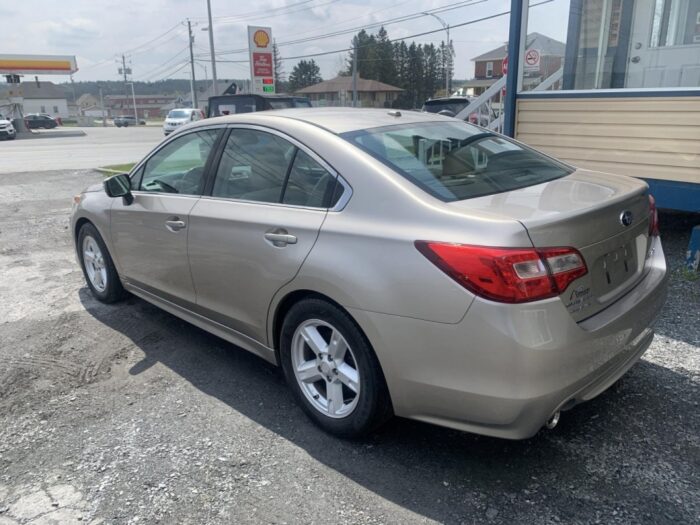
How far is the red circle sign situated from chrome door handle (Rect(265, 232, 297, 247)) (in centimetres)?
491

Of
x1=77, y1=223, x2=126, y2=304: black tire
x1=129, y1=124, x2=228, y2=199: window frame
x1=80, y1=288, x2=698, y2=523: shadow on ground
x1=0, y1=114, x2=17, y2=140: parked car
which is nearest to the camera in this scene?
x1=80, y1=288, x2=698, y2=523: shadow on ground

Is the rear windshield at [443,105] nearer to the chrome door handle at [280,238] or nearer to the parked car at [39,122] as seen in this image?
the chrome door handle at [280,238]

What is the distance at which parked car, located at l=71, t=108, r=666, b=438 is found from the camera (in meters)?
2.28

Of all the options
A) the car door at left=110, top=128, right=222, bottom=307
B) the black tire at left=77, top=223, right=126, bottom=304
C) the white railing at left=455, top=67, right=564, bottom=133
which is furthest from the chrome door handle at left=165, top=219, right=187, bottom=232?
the white railing at left=455, top=67, right=564, bottom=133

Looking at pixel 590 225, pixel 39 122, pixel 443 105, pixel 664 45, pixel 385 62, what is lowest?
pixel 39 122

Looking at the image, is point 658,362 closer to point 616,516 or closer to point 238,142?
point 616,516

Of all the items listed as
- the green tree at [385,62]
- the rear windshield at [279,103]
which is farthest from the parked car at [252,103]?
the green tree at [385,62]

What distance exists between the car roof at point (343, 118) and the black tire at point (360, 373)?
972mm

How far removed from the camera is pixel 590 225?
246 centimetres

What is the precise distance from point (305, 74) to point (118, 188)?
347 feet

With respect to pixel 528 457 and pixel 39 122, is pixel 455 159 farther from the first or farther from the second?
pixel 39 122

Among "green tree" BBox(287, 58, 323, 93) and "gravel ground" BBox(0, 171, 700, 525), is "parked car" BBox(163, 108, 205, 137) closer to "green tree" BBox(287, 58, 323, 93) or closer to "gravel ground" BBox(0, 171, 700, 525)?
"gravel ground" BBox(0, 171, 700, 525)

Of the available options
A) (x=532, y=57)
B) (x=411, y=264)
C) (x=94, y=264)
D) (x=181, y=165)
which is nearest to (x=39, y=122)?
(x=94, y=264)

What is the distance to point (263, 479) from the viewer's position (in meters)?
2.68
